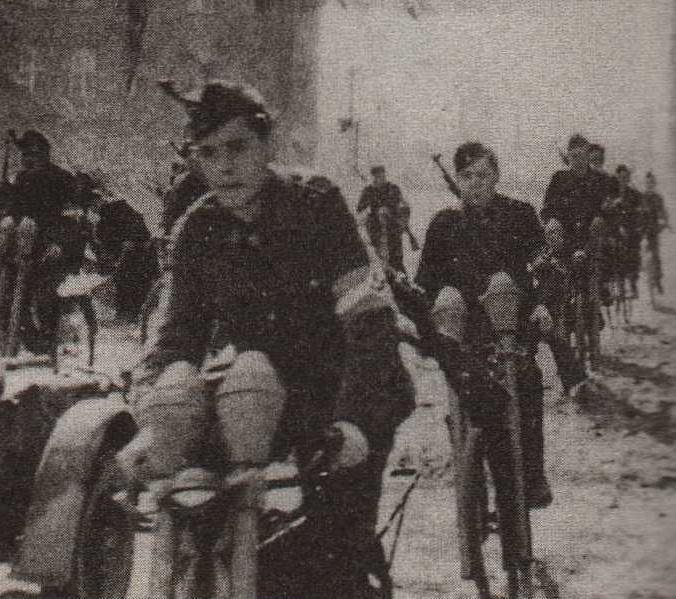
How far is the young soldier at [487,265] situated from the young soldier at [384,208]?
13 centimetres

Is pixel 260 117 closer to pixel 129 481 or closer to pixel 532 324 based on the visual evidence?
pixel 129 481

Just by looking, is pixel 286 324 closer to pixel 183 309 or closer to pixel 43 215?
pixel 183 309

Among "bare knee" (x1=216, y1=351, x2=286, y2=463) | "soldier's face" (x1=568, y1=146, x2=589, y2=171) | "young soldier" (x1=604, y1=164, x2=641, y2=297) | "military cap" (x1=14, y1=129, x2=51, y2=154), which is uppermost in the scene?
"military cap" (x1=14, y1=129, x2=51, y2=154)

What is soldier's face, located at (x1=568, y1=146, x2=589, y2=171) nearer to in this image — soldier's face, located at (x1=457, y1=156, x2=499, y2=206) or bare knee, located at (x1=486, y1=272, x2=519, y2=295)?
soldier's face, located at (x1=457, y1=156, x2=499, y2=206)

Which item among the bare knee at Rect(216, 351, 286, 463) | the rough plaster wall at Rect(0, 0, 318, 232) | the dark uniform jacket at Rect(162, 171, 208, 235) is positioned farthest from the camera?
the dark uniform jacket at Rect(162, 171, 208, 235)

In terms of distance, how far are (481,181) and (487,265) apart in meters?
0.20

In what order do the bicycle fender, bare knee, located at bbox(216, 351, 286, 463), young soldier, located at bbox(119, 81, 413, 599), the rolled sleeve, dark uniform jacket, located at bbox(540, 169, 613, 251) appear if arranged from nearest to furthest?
1. bare knee, located at bbox(216, 351, 286, 463)
2. young soldier, located at bbox(119, 81, 413, 599)
3. the rolled sleeve
4. the bicycle fender
5. dark uniform jacket, located at bbox(540, 169, 613, 251)

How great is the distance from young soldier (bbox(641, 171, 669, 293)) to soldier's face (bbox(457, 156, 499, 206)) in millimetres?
341

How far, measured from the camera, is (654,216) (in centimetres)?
238

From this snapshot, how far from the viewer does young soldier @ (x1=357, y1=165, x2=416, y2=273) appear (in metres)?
2.54

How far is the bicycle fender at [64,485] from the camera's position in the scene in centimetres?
201

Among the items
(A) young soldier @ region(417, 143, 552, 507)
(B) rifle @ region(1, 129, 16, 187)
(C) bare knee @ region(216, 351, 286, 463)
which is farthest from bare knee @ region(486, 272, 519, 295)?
(B) rifle @ region(1, 129, 16, 187)

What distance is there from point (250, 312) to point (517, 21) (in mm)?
1015

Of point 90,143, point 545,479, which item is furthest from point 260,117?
point 90,143
